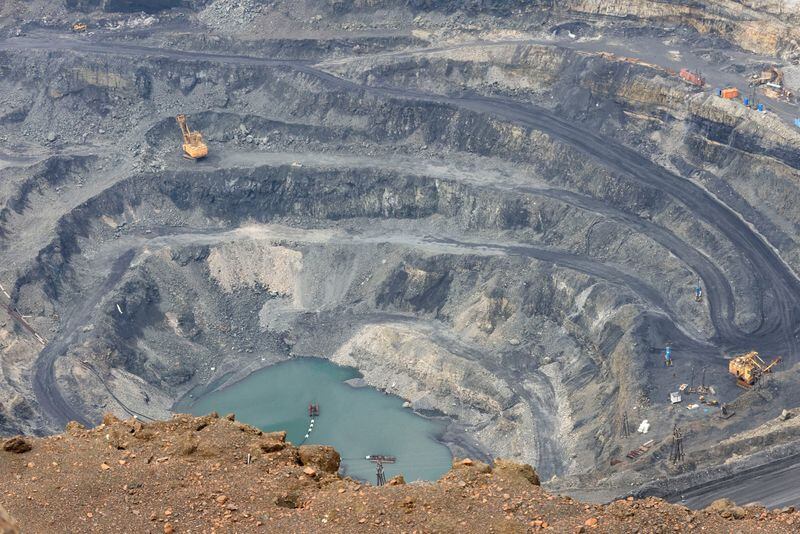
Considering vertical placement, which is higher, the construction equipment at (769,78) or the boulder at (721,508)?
the construction equipment at (769,78)

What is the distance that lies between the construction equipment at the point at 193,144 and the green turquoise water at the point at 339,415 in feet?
75.1

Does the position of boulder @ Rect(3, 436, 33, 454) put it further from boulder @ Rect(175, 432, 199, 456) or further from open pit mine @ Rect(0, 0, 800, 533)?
open pit mine @ Rect(0, 0, 800, 533)

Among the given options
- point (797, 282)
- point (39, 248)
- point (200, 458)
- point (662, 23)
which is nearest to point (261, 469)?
point (200, 458)

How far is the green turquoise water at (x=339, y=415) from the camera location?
184ft

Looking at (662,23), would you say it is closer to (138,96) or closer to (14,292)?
(138,96)

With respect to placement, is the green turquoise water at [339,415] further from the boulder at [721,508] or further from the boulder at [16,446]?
the boulder at [16,446]

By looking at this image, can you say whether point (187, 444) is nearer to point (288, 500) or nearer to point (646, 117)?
point (288, 500)

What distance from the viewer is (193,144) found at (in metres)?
78.4

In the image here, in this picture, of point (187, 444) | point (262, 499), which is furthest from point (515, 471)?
point (187, 444)

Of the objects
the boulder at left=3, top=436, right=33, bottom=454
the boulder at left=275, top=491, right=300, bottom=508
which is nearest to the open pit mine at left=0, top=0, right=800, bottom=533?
the boulder at left=3, top=436, right=33, bottom=454

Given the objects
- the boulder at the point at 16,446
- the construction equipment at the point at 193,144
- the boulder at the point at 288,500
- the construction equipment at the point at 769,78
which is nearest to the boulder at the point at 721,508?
the boulder at the point at 288,500

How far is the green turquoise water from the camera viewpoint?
5609 centimetres

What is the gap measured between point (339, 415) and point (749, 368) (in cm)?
2732

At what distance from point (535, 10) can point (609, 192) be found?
2427cm
